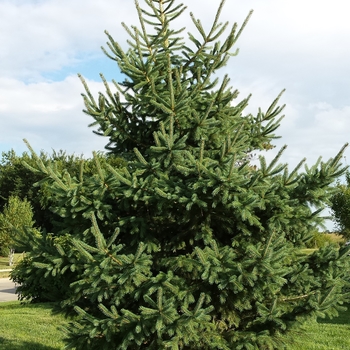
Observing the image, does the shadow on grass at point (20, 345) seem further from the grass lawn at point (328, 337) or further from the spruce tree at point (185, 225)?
the grass lawn at point (328, 337)

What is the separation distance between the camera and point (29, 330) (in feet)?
36.5

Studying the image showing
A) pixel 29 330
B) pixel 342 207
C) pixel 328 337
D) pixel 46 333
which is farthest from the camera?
pixel 342 207

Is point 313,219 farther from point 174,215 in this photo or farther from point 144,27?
point 144,27

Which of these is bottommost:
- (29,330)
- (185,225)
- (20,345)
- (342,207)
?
(20,345)

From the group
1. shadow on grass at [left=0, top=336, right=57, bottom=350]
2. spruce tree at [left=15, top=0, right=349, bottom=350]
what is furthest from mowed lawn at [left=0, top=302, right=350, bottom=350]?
spruce tree at [left=15, top=0, right=349, bottom=350]

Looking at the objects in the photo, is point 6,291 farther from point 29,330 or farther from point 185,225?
point 185,225

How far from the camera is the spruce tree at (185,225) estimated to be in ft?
16.4

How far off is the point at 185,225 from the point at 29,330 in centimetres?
691

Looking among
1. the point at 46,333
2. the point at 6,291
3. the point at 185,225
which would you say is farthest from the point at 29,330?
the point at 6,291

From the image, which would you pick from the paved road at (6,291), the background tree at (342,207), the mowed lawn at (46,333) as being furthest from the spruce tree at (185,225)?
the paved road at (6,291)

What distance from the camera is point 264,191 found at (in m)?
5.48

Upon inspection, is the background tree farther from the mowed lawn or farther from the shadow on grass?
the shadow on grass

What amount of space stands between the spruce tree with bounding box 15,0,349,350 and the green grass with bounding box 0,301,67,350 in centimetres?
310

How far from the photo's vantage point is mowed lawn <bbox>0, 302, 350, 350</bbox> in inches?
361
